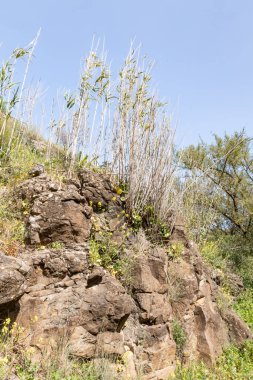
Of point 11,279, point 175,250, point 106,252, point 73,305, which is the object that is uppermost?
point 175,250

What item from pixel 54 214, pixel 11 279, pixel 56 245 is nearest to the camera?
pixel 11 279

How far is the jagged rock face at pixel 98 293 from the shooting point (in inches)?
160

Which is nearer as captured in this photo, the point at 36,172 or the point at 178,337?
the point at 178,337

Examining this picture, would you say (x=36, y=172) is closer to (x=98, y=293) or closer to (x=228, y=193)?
(x=98, y=293)

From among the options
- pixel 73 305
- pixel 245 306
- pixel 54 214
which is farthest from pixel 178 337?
pixel 245 306

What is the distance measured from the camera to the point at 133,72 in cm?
709

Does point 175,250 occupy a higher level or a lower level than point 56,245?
higher

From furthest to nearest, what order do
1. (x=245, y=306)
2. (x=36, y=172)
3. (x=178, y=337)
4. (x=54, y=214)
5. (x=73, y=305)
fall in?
1. (x=245, y=306)
2. (x=36, y=172)
3. (x=178, y=337)
4. (x=54, y=214)
5. (x=73, y=305)

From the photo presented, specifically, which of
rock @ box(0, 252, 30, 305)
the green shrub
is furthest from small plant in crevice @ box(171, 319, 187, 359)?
the green shrub

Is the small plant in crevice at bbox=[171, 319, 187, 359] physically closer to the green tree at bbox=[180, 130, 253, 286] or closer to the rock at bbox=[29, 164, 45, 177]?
the rock at bbox=[29, 164, 45, 177]

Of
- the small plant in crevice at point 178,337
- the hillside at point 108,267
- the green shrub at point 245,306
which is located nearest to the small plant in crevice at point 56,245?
the hillside at point 108,267

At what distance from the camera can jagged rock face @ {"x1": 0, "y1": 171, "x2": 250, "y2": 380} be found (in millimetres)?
4066

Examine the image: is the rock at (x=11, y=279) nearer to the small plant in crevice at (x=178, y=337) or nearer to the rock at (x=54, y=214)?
the rock at (x=54, y=214)

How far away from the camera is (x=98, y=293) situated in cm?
457
